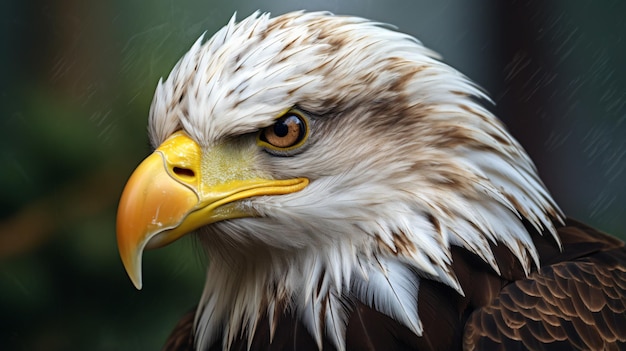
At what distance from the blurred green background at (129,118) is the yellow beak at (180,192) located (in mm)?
700

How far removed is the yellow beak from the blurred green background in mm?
700

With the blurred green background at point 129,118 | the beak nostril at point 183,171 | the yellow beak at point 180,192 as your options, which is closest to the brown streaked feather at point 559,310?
the yellow beak at point 180,192

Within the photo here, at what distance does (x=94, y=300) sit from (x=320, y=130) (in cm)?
94

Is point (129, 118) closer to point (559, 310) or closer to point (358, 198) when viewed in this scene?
point (358, 198)

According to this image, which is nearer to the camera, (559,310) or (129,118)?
(559,310)

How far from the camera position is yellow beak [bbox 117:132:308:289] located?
40.9 inches

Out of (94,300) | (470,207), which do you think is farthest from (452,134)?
(94,300)

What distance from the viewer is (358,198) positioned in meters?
1.14

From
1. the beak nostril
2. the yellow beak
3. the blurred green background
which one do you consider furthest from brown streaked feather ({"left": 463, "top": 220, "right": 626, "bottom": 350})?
the blurred green background

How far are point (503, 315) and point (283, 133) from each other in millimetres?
409

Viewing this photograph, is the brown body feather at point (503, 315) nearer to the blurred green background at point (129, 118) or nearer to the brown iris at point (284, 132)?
the brown iris at point (284, 132)

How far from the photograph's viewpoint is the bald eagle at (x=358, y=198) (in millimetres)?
1096

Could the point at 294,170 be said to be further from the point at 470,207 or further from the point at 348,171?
the point at 470,207

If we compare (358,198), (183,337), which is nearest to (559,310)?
(358,198)
